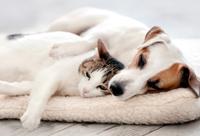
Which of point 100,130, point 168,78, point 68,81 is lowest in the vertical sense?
point 100,130

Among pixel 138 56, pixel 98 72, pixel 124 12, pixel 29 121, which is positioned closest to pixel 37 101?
pixel 29 121

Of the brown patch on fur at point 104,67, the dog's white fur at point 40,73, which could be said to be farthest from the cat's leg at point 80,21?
the brown patch on fur at point 104,67

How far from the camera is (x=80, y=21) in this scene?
2.73 m

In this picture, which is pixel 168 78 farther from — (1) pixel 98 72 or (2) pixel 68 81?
(2) pixel 68 81

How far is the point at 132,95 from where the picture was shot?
212cm

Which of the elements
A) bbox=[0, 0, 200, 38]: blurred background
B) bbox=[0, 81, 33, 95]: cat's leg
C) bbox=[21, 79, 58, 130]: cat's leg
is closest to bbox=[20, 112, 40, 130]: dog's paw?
bbox=[21, 79, 58, 130]: cat's leg

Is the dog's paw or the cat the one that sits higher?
the cat

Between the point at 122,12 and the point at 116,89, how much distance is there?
61.6 inches

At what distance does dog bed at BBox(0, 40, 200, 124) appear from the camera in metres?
2.07

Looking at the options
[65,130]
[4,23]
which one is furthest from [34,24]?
[65,130]

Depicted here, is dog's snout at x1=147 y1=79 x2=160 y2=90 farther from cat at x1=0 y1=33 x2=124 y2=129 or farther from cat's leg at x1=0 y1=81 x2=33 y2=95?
cat's leg at x1=0 y1=81 x2=33 y2=95

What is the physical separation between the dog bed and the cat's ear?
18cm

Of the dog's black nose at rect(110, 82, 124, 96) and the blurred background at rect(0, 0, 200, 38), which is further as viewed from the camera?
the blurred background at rect(0, 0, 200, 38)

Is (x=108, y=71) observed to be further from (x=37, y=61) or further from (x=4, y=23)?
(x=4, y=23)
